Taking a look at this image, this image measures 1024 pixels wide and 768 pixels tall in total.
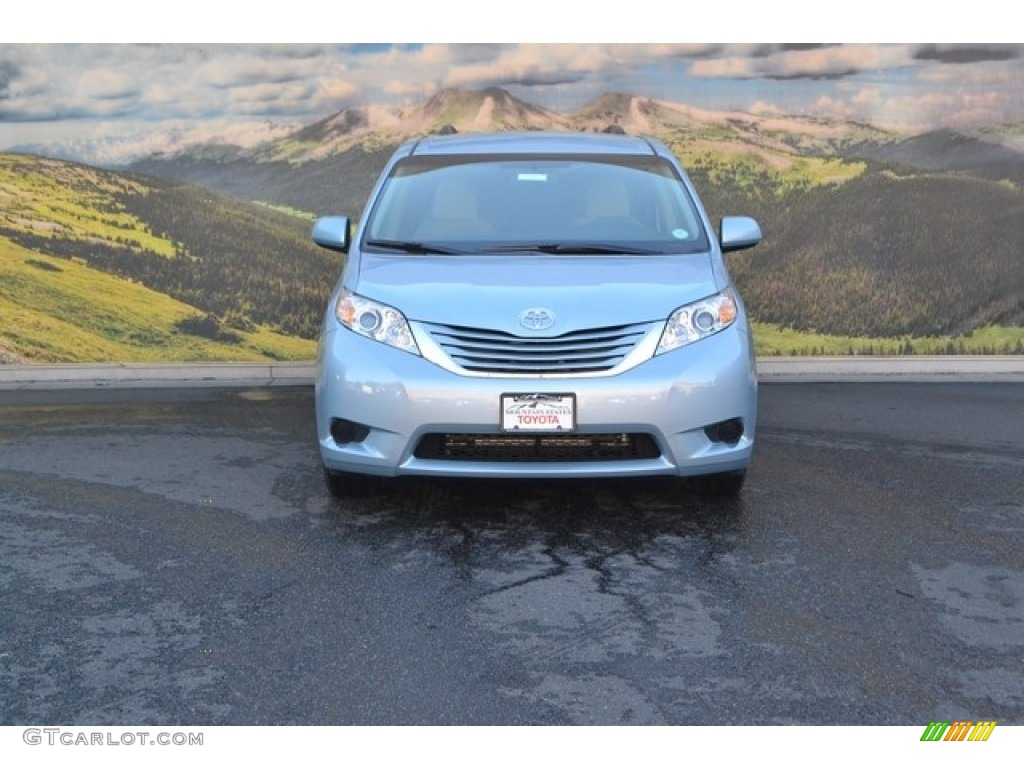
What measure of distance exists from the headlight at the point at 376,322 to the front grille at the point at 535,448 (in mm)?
417

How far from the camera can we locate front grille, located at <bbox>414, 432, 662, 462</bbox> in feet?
16.7

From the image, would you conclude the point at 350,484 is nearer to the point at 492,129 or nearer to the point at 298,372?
the point at 298,372

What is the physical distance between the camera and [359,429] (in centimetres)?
524

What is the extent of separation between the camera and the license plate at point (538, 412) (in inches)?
197

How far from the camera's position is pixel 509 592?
4574 mm

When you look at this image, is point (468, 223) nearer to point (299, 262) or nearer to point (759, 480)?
point (759, 480)

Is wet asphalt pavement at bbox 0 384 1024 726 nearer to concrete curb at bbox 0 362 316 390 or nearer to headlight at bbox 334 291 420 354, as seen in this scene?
headlight at bbox 334 291 420 354

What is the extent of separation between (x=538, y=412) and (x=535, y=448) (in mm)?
174

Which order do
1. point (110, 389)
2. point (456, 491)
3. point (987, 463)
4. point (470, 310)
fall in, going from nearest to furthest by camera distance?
point (470, 310), point (456, 491), point (987, 463), point (110, 389)

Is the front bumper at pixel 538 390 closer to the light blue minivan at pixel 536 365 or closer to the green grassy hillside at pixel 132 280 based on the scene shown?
the light blue minivan at pixel 536 365

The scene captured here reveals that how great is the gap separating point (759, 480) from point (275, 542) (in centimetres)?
256

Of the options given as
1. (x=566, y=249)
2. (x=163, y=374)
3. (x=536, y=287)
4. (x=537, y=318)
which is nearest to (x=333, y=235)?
(x=566, y=249)

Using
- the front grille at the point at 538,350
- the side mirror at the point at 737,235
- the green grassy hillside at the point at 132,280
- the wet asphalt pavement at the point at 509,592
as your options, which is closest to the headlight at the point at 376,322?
the front grille at the point at 538,350

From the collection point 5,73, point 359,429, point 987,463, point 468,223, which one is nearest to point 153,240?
point 5,73
